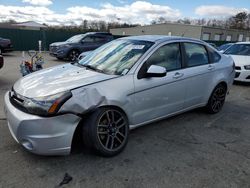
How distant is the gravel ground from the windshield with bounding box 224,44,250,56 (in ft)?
18.5

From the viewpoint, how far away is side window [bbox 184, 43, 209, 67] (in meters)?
4.04

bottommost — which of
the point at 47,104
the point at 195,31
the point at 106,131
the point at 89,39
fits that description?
the point at 106,131

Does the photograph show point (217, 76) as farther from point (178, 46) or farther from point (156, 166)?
point (156, 166)

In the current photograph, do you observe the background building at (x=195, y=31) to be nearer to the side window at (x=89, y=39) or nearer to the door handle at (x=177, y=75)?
the side window at (x=89, y=39)

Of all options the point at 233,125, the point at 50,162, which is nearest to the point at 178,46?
the point at 233,125

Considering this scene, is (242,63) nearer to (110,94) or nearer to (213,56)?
(213,56)

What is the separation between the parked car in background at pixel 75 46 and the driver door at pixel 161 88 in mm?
9595

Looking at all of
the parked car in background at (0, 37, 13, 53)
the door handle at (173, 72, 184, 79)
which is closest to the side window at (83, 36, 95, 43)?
the parked car in background at (0, 37, 13, 53)

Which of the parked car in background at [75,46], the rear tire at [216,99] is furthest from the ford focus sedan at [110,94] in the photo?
the parked car in background at [75,46]

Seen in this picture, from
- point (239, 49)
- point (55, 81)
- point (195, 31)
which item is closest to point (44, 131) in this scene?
point (55, 81)

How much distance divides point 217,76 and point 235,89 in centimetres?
327

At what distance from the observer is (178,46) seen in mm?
3906

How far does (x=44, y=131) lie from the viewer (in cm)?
254

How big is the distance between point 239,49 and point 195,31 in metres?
31.5
